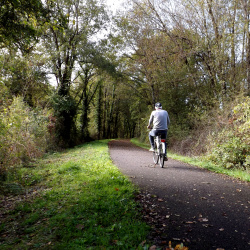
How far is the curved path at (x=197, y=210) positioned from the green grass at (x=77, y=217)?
35 centimetres

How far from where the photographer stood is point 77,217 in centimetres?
333

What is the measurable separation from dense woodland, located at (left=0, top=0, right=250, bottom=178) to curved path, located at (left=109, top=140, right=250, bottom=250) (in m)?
2.59

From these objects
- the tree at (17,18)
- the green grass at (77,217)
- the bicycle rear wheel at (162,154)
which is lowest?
the green grass at (77,217)

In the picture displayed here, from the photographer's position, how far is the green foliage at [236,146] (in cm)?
679

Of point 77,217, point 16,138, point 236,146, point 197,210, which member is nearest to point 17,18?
point 16,138

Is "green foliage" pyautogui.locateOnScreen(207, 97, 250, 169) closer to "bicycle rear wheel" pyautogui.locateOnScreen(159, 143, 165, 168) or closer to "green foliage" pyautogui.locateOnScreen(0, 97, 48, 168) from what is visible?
"bicycle rear wheel" pyautogui.locateOnScreen(159, 143, 165, 168)

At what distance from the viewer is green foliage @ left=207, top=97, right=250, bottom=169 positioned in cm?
679

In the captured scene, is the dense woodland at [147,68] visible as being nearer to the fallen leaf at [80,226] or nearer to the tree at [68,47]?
the tree at [68,47]

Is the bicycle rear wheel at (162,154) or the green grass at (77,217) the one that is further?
the bicycle rear wheel at (162,154)

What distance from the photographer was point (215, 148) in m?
8.20

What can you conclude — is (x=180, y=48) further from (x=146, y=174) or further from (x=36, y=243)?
(x=36, y=243)

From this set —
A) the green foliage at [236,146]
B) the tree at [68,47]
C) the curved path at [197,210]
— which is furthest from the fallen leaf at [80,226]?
the tree at [68,47]

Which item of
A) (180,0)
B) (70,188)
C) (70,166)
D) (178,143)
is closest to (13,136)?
→ (70,166)

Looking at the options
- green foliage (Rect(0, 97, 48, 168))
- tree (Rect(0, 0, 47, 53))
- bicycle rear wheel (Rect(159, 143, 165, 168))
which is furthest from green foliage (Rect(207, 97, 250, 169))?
green foliage (Rect(0, 97, 48, 168))
